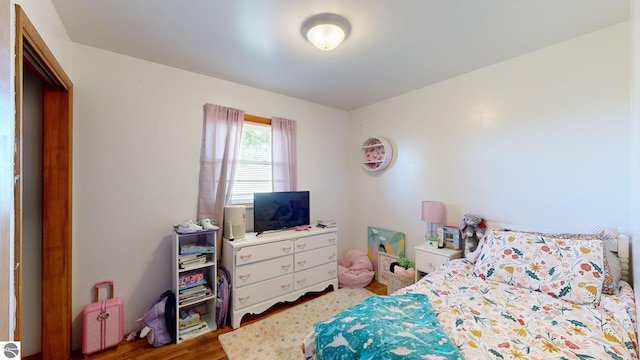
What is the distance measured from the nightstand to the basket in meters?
0.12

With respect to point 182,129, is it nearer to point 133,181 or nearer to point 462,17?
point 133,181

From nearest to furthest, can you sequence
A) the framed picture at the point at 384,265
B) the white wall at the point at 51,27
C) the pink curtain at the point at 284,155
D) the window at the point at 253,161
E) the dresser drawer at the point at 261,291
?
the white wall at the point at 51,27 < the dresser drawer at the point at 261,291 < the window at the point at 253,161 < the pink curtain at the point at 284,155 < the framed picture at the point at 384,265

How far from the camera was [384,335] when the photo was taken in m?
1.11

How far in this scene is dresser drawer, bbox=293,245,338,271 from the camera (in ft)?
8.86

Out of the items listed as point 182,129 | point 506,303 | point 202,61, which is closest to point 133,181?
point 182,129

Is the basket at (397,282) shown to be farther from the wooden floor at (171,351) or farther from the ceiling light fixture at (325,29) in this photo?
the ceiling light fixture at (325,29)

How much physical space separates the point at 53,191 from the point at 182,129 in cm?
106

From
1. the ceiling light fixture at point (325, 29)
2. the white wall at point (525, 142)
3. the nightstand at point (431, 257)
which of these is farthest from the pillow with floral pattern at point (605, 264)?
the ceiling light fixture at point (325, 29)

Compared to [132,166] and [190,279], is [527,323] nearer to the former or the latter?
[190,279]

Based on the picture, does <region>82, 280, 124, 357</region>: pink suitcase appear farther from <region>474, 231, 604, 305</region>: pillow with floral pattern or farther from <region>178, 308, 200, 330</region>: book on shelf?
<region>474, 231, 604, 305</region>: pillow with floral pattern

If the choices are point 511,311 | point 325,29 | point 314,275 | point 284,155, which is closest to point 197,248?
point 314,275

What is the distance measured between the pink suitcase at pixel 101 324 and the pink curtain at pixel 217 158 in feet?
3.13

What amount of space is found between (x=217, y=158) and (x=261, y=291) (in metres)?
1.46

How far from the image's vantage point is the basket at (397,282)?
106 inches
